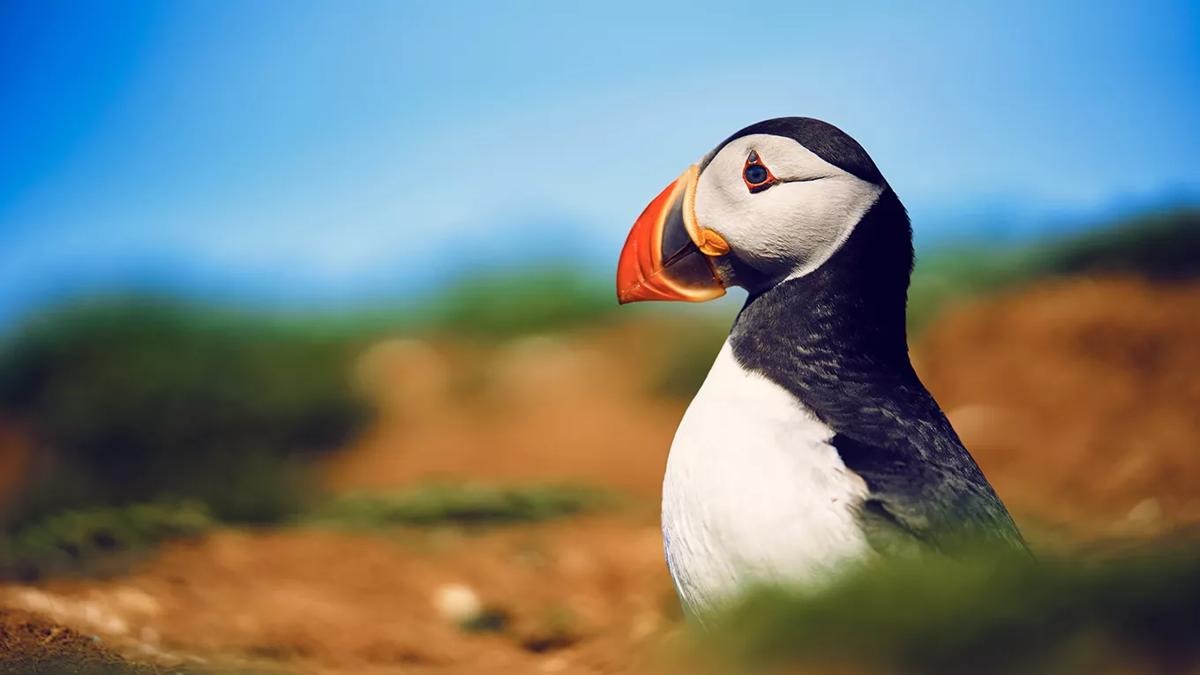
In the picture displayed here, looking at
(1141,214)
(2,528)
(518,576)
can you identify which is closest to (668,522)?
(518,576)

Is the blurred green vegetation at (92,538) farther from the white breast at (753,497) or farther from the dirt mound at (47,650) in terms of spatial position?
the white breast at (753,497)

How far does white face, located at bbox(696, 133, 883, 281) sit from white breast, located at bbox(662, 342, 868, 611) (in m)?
0.33

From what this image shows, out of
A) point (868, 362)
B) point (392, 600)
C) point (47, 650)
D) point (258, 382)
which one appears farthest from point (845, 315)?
point (258, 382)

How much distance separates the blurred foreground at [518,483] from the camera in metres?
1.96

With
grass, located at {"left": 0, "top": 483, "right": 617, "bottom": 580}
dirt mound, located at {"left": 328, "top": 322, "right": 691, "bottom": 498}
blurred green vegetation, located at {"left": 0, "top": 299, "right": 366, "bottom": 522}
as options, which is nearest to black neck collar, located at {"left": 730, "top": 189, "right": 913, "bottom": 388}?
grass, located at {"left": 0, "top": 483, "right": 617, "bottom": 580}

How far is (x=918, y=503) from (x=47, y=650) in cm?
272

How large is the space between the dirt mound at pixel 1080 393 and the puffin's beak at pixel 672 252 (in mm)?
4224

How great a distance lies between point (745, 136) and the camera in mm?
2943

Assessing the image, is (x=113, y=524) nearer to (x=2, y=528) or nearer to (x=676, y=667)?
(x=2, y=528)

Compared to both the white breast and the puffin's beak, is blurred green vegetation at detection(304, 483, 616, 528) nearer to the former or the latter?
the puffin's beak

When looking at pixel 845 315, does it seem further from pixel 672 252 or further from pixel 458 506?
pixel 458 506

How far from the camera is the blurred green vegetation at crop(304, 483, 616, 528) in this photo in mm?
7004

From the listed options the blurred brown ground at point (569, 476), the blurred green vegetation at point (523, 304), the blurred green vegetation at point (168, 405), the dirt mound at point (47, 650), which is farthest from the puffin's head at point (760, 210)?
the blurred green vegetation at point (523, 304)

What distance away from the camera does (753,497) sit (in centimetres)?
254
